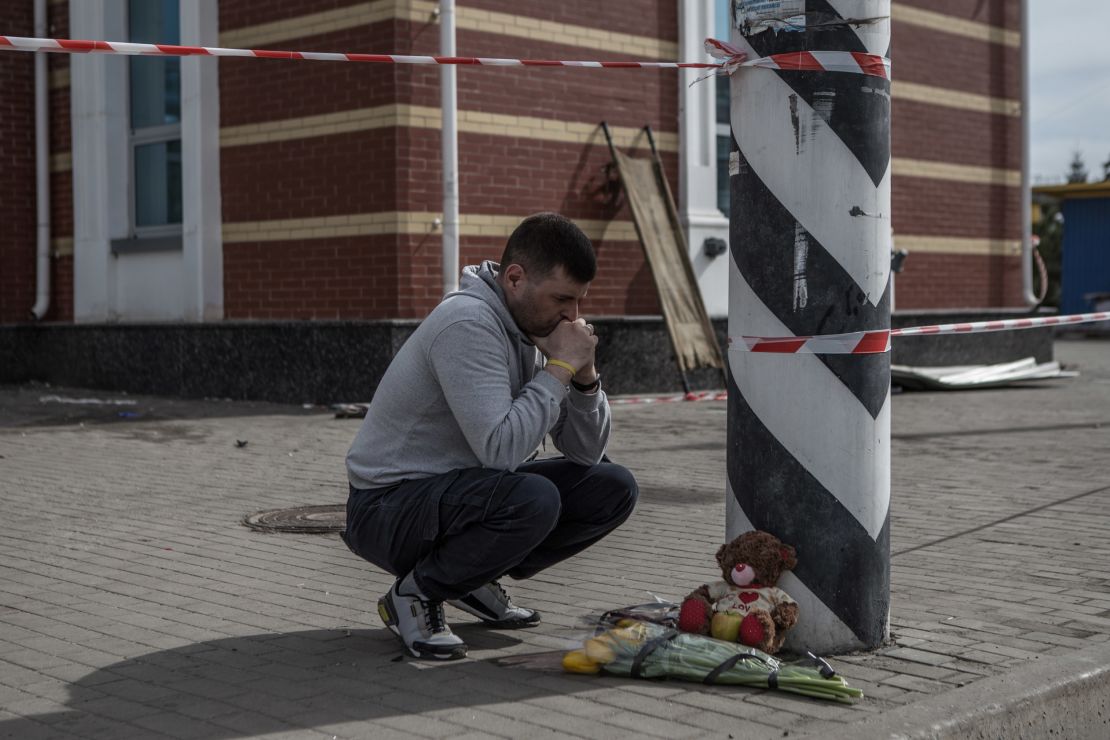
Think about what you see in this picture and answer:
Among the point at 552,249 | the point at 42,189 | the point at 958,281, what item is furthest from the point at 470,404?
the point at 958,281

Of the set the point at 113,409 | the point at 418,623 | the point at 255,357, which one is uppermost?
the point at 255,357

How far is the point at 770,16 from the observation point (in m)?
4.14

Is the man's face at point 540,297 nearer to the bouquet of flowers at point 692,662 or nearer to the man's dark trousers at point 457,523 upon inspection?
the man's dark trousers at point 457,523

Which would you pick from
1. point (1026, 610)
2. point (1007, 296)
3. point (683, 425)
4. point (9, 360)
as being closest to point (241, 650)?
point (1026, 610)

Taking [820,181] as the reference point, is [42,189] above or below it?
above

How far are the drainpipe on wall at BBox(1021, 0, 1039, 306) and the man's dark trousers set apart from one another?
52.6 ft

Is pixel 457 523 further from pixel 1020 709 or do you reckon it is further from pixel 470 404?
pixel 1020 709

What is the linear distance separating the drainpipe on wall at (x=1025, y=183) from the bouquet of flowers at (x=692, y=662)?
53.4ft

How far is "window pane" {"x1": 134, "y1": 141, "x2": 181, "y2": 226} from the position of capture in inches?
570

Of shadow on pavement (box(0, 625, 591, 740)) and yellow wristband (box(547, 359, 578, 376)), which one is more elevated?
yellow wristband (box(547, 359, 578, 376))

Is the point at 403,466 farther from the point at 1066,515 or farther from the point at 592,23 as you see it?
the point at 592,23

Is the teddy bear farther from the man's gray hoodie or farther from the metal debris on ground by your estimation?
the metal debris on ground

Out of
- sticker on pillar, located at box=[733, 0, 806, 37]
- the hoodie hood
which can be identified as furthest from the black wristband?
sticker on pillar, located at box=[733, 0, 806, 37]

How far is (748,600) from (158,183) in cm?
1197
